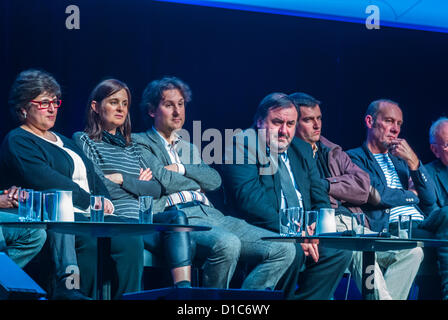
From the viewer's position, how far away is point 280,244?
3.70 m

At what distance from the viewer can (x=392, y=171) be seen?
4.91 m

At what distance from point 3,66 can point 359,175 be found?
225cm

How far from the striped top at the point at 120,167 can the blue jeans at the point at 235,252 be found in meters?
0.26

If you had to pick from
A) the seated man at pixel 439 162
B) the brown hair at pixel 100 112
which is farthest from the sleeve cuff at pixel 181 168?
the seated man at pixel 439 162

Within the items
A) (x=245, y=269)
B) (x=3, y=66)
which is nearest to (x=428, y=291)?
(x=245, y=269)

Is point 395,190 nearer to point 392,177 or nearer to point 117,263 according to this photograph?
point 392,177

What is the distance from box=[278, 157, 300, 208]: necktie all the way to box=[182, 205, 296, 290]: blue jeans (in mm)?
321

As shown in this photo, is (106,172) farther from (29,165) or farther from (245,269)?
(245,269)

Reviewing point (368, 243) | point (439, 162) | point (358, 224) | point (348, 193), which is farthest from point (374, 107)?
point (368, 243)

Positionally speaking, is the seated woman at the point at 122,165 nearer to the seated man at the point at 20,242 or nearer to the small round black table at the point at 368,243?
the seated man at the point at 20,242

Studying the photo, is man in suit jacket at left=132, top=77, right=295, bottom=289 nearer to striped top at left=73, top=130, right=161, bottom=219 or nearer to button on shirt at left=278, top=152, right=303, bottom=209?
striped top at left=73, top=130, right=161, bottom=219

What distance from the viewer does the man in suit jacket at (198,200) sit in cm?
360

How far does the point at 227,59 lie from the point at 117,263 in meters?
2.03

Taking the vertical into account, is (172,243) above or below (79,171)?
below
